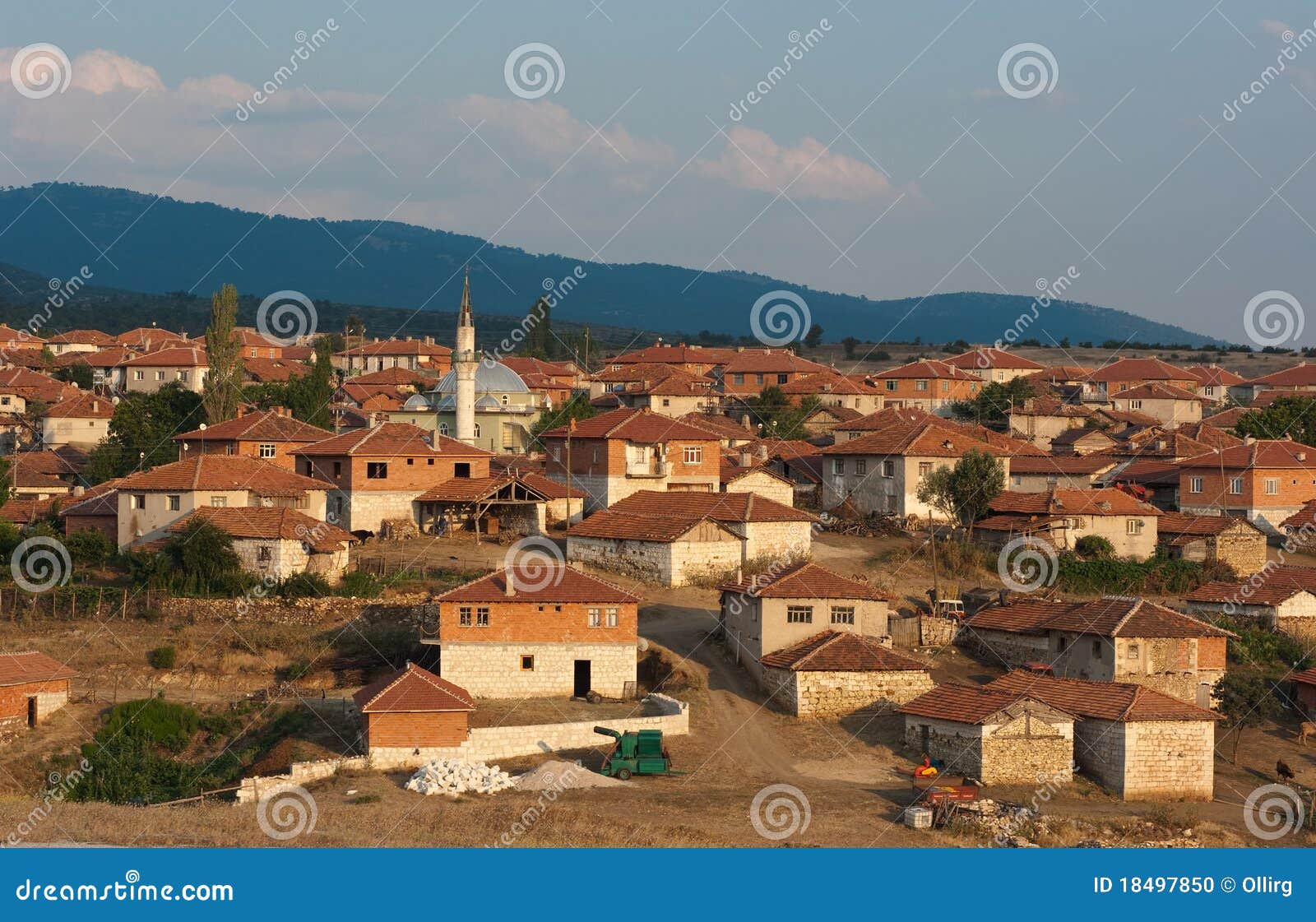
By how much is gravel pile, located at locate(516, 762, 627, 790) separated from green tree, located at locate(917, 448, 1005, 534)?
21.7m

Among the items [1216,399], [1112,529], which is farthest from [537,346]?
[1112,529]

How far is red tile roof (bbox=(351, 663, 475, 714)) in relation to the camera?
30797 millimetres

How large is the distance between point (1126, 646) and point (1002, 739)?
6887mm

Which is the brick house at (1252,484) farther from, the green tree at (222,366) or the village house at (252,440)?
the green tree at (222,366)

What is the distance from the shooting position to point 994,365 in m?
97.4

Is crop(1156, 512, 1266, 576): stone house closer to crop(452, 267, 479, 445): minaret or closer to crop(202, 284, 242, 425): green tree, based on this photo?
crop(452, 267, 479, 445): minaret

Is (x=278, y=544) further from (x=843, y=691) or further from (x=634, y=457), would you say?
(x=843, y=691)

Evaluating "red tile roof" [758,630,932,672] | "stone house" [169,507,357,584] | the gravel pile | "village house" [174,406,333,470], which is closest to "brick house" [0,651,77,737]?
"stone house" [169,507,357,584]

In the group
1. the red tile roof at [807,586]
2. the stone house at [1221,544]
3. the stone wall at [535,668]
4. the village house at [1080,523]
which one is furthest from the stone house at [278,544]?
the stone house at [1221,544]

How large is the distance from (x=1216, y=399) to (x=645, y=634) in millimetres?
60559

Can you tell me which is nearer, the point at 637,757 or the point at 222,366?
the point at 637,757

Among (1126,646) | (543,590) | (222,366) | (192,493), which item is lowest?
(1126,646)

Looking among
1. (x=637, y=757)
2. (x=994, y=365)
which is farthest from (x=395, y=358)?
(x=637, y=757)

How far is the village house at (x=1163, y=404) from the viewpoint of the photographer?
272 ft
